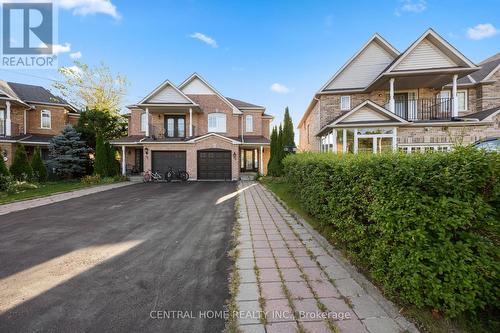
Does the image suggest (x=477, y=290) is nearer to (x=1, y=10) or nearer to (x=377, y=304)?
(x=377, y=304)

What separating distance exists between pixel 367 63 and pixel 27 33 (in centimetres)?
2029

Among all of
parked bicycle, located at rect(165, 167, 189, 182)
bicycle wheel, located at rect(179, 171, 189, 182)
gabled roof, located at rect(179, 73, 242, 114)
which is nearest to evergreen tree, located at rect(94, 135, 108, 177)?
parked bicycle, located at rect(165, 167, 189, 182)

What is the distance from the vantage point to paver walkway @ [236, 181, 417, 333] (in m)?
2.37

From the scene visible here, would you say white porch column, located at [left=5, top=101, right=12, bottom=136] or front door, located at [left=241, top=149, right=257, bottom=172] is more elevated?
white porch column, located at [left=5, top=101, right=12, bottom=136]

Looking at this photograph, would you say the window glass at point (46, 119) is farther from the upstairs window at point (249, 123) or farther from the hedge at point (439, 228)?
the hedge at point (439, 228)

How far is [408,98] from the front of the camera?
16016 mm

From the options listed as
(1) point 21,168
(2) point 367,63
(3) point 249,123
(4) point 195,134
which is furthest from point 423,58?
(1) point 21,168

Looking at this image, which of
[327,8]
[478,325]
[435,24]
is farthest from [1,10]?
[435,24]

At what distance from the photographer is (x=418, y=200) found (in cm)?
234

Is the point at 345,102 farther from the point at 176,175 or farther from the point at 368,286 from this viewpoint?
the point at 368,286

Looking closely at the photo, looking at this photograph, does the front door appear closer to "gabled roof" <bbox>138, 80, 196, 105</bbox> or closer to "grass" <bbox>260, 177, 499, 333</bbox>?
"gabled roof" <bbox>138, 80, 196, 105</bbox>

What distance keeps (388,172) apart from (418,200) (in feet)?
1.55

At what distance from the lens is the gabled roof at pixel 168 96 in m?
19.9

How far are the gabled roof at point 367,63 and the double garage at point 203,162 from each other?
913 cm
